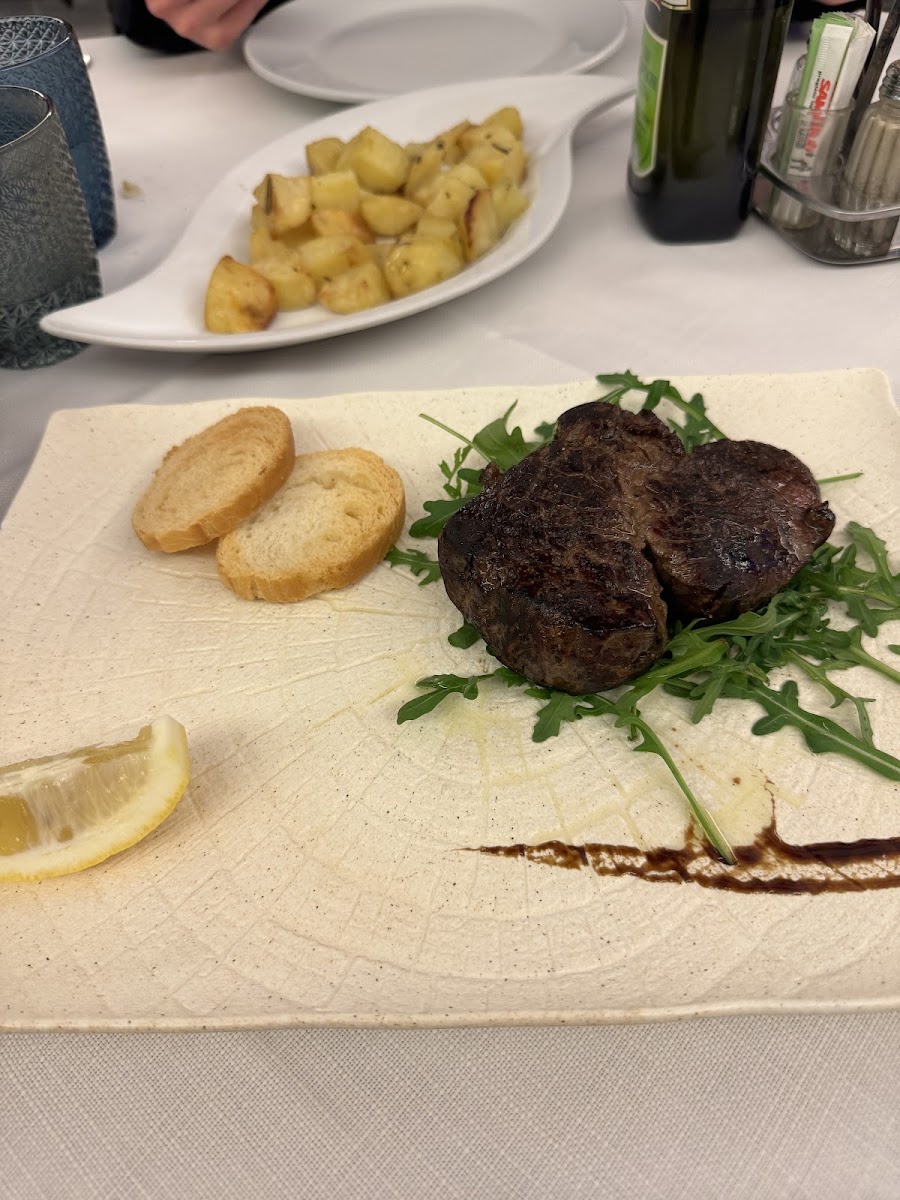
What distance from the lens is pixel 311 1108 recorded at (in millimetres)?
1339

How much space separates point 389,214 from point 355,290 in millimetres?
380

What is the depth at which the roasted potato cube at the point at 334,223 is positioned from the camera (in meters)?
2.83

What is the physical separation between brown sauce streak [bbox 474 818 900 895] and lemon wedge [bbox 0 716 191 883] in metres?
0.53

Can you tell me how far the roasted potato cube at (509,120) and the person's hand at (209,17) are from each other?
168 cm

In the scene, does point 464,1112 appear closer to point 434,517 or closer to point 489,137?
point 434,517

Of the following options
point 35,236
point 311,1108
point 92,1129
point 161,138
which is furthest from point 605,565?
point 161,138

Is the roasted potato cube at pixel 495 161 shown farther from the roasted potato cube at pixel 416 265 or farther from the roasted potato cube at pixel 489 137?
the roasted potato cube at pixel 416 265

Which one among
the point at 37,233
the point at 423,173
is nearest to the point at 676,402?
→ the point at 423,173

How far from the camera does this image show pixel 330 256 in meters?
2.77

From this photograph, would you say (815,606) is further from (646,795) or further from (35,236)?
(35,236)

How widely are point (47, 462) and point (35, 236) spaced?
816 millimetres

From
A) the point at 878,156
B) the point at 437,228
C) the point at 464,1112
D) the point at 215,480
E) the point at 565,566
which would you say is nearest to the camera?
the point at 464,1112

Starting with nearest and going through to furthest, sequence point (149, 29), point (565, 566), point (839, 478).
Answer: point (565, 566) < point (839, 478) < point (149, 29)

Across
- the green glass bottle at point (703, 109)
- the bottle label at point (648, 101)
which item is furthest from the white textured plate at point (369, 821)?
the bottle label at point (648, 101)
